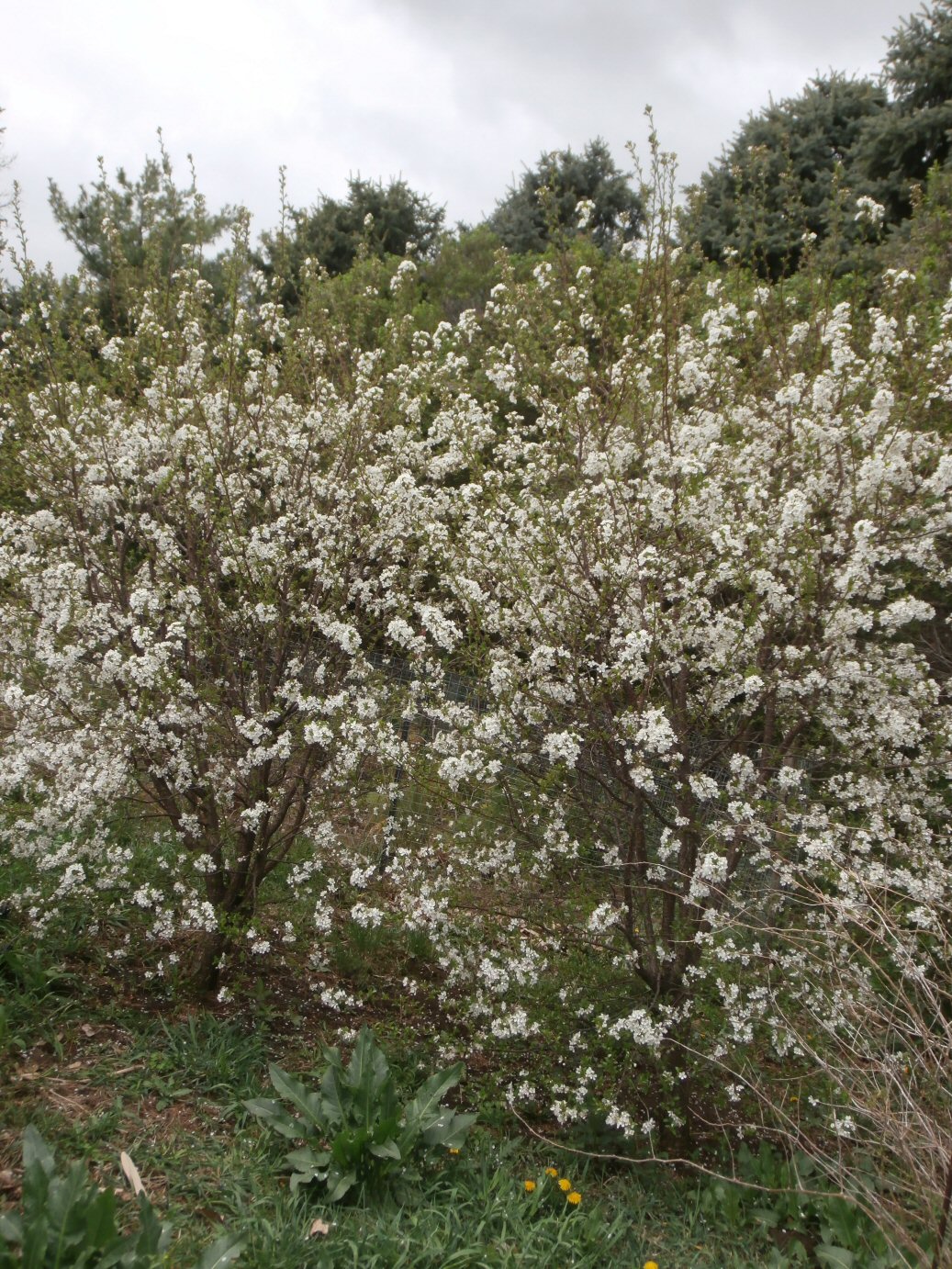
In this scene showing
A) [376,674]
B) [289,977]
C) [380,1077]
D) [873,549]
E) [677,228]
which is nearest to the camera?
[380,1077]

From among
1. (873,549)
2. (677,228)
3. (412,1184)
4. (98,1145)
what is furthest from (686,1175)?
(677,228)

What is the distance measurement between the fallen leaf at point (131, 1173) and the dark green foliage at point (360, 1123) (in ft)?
1.52

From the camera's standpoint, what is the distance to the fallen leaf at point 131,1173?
2905 millimetres

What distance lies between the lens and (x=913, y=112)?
10180 millimetres

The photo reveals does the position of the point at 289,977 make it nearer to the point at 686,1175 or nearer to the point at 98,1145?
the point at 98,1145

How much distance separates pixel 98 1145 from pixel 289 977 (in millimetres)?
1542

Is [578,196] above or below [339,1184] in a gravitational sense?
above

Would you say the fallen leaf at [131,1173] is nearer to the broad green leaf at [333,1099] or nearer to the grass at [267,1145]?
the grass at [267,1145]

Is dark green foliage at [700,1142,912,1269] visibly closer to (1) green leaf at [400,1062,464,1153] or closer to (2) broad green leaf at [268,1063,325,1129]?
(1) green leaf at [400,1062,464,1153]

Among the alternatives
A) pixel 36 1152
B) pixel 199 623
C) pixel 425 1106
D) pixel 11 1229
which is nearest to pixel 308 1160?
pixel 425 1106

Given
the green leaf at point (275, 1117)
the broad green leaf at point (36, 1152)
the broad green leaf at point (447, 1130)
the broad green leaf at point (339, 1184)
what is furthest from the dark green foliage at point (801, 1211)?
the broad green leaf at point (36, 1152)

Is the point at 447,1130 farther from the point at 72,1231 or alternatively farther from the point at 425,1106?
the point at 72,1231

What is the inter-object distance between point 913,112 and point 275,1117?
11.7 metres

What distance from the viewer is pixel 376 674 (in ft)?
14.2
